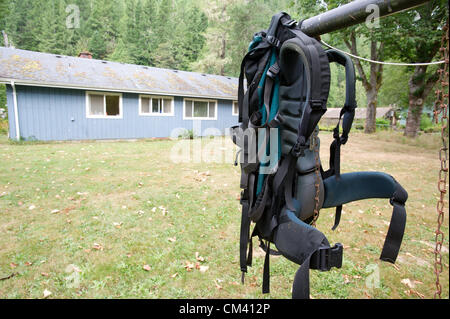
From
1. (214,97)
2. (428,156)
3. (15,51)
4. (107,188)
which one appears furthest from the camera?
(214,97)

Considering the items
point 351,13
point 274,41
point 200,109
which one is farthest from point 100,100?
point 351,13

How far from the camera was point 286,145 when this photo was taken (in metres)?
1.34

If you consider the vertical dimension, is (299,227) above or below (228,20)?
below

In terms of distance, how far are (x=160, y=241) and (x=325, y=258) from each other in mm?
2704

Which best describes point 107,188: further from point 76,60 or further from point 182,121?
point 76,60

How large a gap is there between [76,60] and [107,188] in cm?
1245

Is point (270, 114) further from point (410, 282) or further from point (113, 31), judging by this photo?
point (113, 31)

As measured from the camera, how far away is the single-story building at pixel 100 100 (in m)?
11.4

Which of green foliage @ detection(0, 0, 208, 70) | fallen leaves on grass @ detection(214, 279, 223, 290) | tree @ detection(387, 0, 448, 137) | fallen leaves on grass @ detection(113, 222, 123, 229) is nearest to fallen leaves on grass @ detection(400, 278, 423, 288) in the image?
fallen leaves on grass @ detection(214, 279, 223, 290)

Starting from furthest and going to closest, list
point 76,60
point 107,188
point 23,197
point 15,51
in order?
point 76,60 → point 15,51 → point 107,188 → point 23,197

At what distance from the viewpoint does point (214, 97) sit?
15781mm

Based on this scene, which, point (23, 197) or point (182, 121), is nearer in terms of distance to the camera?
point (23, 197)

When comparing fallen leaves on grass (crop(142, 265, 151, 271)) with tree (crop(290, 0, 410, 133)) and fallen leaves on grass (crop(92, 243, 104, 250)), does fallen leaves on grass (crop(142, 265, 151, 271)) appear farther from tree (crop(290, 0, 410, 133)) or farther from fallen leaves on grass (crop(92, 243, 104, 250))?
tree (crop(290, 0, 410, 133))

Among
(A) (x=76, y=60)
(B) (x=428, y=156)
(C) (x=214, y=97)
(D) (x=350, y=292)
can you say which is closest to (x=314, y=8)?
(C) (x=214, y=97)
